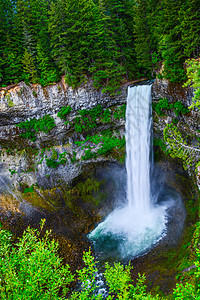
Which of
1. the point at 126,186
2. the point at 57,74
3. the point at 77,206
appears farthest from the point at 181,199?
the point at 57,74

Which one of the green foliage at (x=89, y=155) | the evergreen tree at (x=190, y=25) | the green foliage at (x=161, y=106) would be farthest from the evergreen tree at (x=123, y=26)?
the green foliage at (x=89, y=155)

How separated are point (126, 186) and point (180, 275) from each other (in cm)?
960

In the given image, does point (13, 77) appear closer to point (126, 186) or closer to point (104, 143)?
point (104, 143)

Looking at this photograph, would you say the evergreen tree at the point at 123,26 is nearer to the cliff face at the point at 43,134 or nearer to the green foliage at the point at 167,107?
the cliff face at the point at 43,134

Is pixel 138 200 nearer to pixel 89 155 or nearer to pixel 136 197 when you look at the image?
pixel 136 197

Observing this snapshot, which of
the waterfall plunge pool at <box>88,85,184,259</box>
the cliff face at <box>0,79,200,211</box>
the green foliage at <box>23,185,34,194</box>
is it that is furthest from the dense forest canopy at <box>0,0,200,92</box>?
the green foliage at <box>23,185,34,194</box>

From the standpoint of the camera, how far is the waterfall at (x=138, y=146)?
1565 centimetres

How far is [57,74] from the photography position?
713 inches

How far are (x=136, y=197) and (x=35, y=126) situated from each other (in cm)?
1176

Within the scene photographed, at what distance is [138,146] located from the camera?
53.5 ft

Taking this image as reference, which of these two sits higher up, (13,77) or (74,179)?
(13,77)

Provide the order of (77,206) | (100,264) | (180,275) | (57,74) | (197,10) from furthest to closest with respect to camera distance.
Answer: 1. (57,74)
2. (77,206)
3. (100,264)
4. (197,10)
5. (180,275)

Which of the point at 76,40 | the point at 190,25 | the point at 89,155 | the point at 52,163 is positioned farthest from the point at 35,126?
the point at 190,25

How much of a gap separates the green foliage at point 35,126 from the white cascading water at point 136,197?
7.51m
